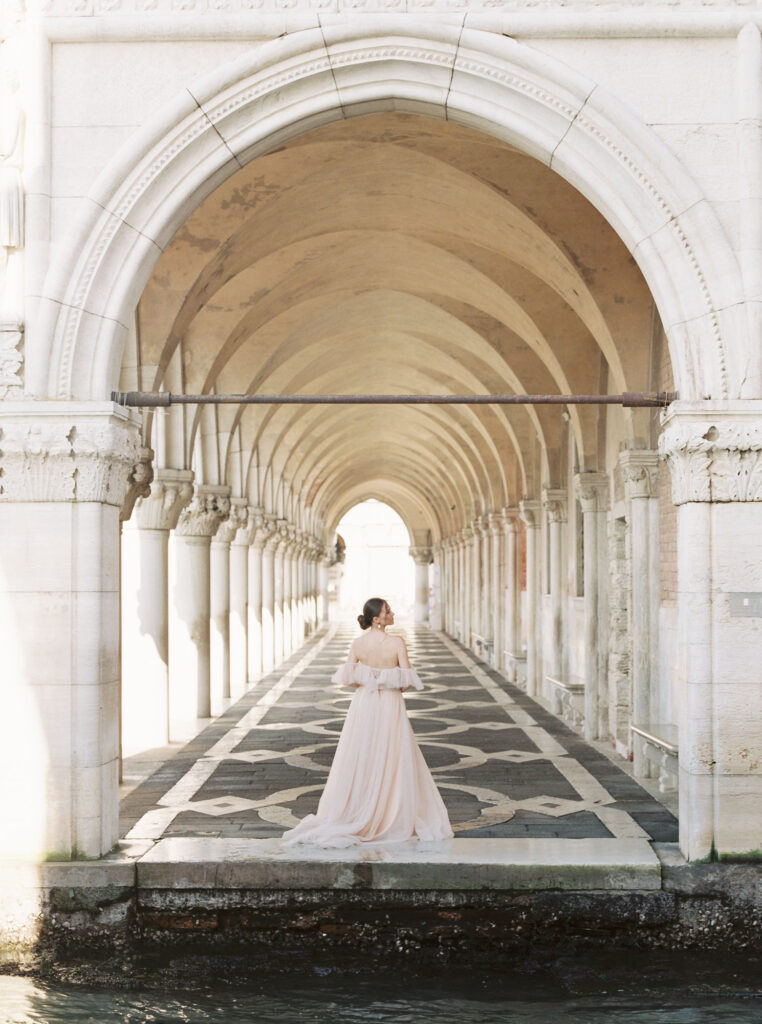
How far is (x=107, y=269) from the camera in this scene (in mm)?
7309

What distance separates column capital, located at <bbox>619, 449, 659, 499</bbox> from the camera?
35.5 ft

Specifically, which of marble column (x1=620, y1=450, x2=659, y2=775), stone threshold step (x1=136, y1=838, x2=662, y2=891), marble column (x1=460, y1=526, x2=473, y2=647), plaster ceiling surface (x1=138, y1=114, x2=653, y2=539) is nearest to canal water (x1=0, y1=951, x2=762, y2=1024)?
stone threshold step (x1=136, y1=838, x2=662, y2=891)

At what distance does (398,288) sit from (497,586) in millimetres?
8992

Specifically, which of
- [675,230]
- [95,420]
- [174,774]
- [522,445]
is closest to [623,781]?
[174,774]

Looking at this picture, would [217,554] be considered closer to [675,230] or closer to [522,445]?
[522,445]

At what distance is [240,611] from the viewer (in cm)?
2030

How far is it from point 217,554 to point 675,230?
11.9m

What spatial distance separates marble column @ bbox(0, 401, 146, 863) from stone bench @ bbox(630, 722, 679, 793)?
14.1 ft

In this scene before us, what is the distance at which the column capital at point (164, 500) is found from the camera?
12820mm

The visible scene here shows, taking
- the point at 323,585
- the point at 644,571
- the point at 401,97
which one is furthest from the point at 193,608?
the point at 323,585

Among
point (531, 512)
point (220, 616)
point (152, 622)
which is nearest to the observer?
point (152, 622)

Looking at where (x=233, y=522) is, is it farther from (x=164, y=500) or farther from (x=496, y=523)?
(x=496, y=523)

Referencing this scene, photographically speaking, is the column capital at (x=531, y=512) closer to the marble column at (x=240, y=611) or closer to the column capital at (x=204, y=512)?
the marble column at (x=240, y=611)

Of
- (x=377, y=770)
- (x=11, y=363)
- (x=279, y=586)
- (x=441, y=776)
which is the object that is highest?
(x=11, y=363)
